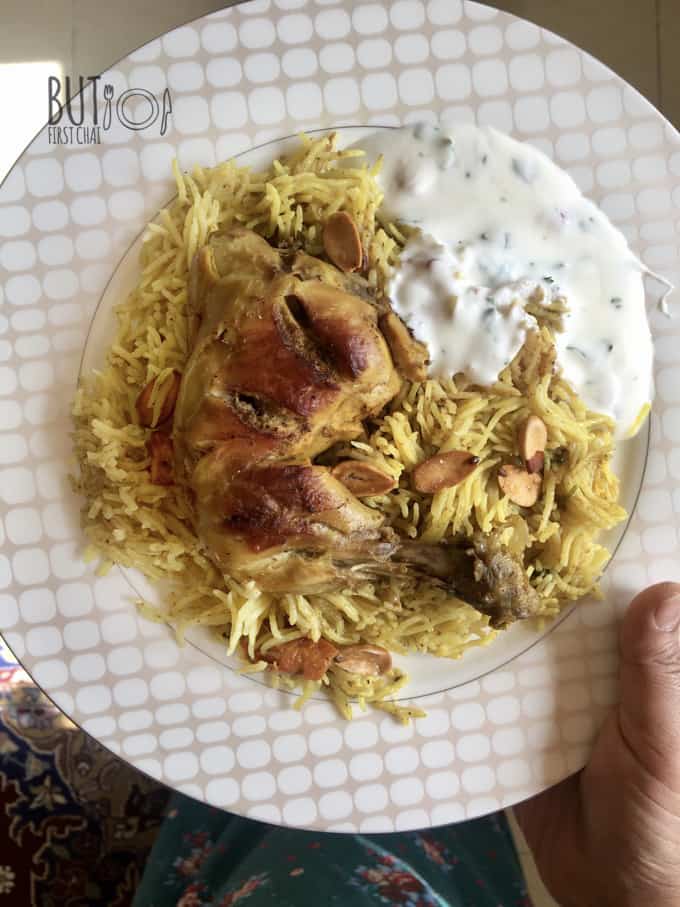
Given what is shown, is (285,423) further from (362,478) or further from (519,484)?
(519,484)

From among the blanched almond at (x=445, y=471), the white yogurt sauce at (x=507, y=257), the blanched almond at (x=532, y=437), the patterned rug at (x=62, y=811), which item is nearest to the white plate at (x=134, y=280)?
the white yogurt sauce at (x=507, y=257)

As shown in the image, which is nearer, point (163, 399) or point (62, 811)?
point (163, 399)

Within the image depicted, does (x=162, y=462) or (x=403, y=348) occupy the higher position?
(x=403, y=348)

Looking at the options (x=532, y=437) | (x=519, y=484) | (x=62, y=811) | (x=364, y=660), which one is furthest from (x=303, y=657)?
(x=62, y=811)

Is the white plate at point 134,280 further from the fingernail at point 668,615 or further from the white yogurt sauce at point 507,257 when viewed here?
the fingernail at point 668,615

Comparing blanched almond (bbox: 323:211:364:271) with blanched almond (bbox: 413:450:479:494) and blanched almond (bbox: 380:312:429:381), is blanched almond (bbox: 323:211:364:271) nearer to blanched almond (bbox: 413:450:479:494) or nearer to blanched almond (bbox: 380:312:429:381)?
blanched almond (bbox: 380:312:429:381)

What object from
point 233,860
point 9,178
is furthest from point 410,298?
point 233,860

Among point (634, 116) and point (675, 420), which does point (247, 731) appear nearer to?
point (675, 420)
